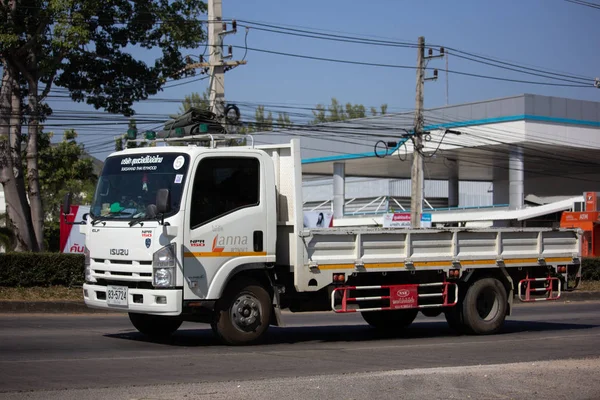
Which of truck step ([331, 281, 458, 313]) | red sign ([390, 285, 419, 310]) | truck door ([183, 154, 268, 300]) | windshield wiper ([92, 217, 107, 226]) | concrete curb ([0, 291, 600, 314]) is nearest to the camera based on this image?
truck door ([183, 154, 268, 300])

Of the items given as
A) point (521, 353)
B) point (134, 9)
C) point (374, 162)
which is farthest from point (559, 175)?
point (521, 353)

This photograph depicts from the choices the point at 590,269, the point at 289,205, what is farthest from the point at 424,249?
the point at 590,269

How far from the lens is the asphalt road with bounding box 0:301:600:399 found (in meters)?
7.95

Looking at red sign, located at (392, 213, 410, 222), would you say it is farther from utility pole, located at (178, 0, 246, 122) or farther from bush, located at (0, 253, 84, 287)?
bush, located at (0, 253, 84, 287)

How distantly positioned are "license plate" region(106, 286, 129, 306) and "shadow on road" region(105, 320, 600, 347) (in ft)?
3.76

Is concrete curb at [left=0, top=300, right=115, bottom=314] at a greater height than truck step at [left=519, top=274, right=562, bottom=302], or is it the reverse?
truck step at [left=519, top=274, right=562, bottom=302]

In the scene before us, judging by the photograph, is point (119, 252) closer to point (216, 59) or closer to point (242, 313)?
point (242, 313)

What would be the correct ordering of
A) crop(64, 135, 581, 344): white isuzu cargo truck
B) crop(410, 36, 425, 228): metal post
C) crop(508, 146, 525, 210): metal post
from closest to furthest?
1. crop(64, 135, 581, 344): white isuzu cargo truck
2. crop(410, 36, 425, 228): metal post
3. crop(508, 146, 525, 210): metal post

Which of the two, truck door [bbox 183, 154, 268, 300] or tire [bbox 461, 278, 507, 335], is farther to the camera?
tire [bbox 461, 278, 507, 335]

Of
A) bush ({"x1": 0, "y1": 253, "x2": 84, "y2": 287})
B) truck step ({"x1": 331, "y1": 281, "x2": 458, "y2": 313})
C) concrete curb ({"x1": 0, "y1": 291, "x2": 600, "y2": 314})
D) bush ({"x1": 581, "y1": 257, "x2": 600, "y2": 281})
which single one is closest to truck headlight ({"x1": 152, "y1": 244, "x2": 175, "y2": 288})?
truck step ({"x1": 331, "y1": 281, "x2": 458, "y2": 313})

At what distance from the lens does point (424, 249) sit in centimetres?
1322

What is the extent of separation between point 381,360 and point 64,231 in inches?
661

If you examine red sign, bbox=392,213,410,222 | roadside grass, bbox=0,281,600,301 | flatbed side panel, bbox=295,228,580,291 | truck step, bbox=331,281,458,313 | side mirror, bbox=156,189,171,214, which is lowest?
roadside grass, bbox=0,281,600,301

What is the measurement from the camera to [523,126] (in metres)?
40.9
